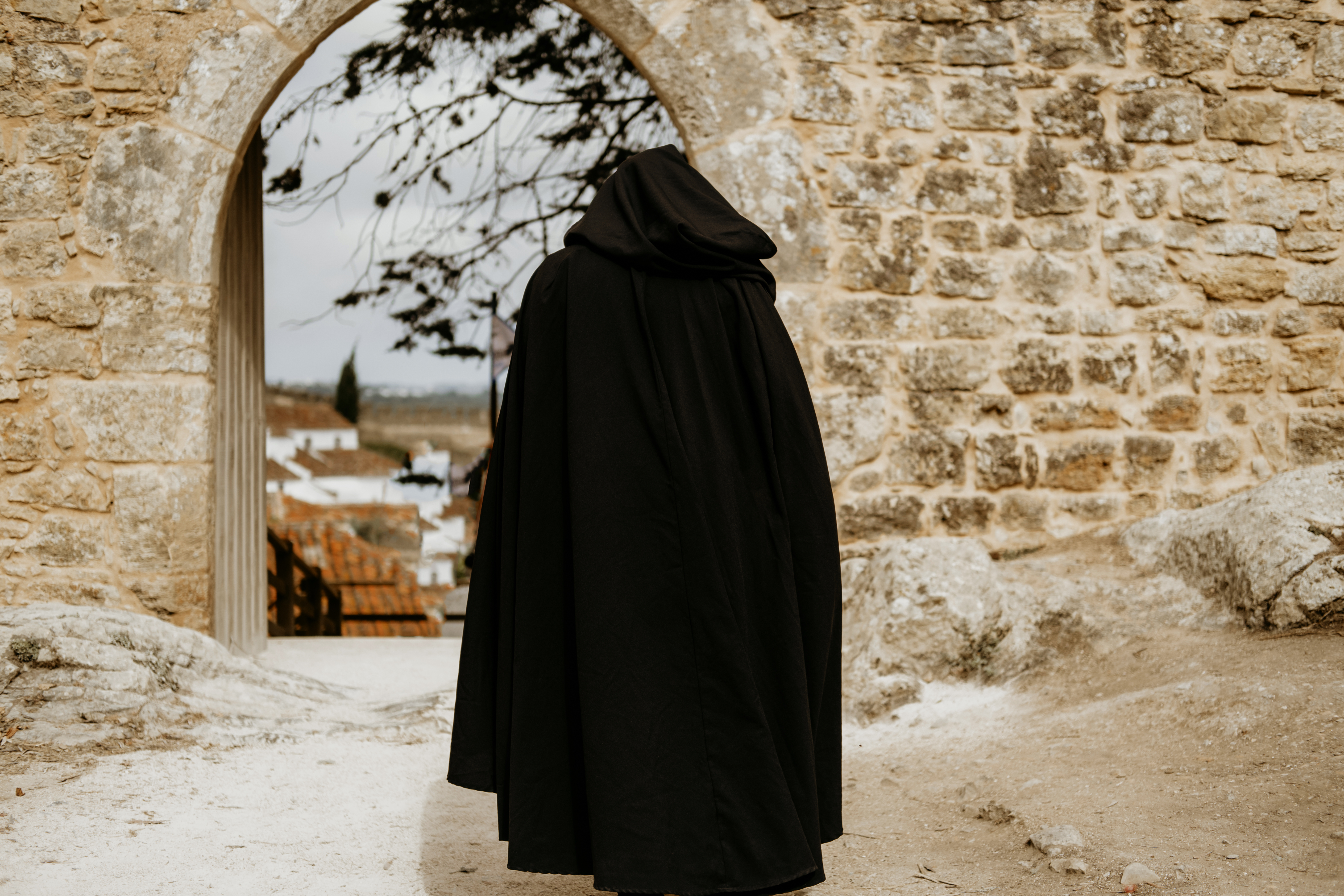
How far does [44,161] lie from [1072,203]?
3810 mm

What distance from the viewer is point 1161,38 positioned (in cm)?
379

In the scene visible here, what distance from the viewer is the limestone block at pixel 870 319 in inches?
143

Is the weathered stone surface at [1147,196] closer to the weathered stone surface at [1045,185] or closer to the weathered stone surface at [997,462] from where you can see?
the weathered stone surface at [1045,185]

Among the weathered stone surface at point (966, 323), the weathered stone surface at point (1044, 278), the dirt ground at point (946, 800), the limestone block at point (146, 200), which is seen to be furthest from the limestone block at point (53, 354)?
the weathered stone surface at point (1044, 278)

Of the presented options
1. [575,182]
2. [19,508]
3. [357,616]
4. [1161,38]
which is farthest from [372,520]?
[1161,38]

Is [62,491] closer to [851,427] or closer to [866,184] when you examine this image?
[851,427]

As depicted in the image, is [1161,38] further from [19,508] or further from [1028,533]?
[19,508]

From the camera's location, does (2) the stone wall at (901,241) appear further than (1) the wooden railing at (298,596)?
No

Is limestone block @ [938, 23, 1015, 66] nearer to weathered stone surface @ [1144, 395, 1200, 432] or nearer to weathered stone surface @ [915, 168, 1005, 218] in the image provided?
weathered stone surface @ [915, 168, 1005, 218]

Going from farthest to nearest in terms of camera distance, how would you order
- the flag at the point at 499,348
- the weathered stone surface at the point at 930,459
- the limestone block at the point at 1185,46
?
the flag at the point at 499,348, the limestone block at the point at 1185,46, the weathered stone surface at the point at 930,459

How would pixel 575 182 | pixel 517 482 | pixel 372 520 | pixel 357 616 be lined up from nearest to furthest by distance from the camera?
1. pixel 517 482
2. pixel 575 182
3. pixel 357 616
4. pixel 372 520

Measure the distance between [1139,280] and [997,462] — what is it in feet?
3.05

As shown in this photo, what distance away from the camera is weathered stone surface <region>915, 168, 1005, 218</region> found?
3.70 m

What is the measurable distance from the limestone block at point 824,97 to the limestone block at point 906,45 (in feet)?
0.59
